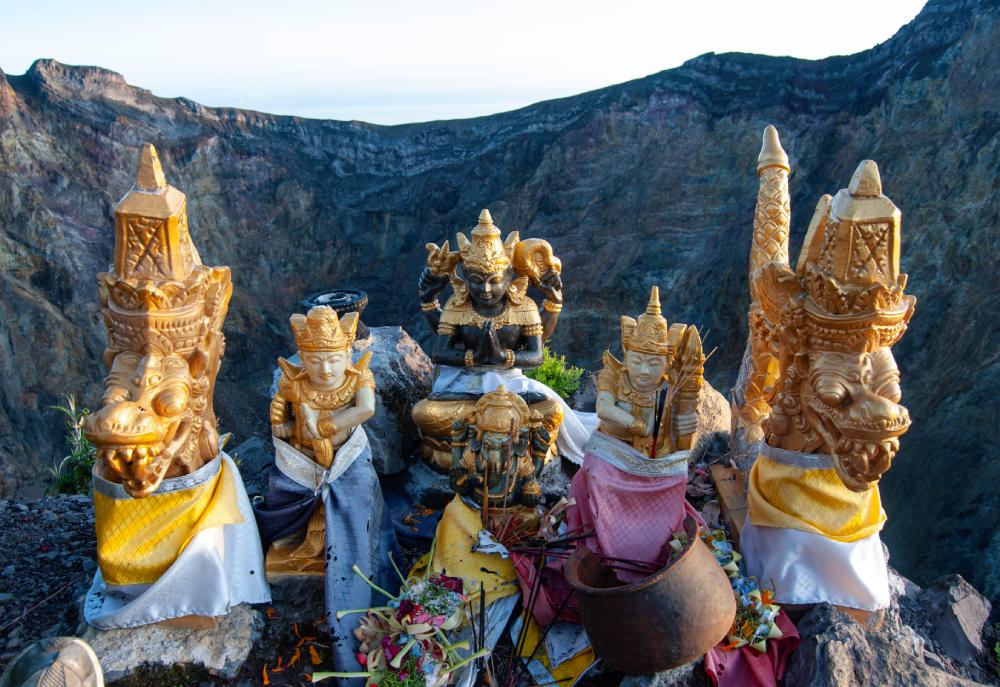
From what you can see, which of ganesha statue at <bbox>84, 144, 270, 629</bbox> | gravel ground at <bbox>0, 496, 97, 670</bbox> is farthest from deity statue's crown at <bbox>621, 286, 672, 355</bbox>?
gravel ground at <bbox>0, 496, 97, 670</bbox>

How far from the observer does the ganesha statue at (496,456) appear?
14.5 ft

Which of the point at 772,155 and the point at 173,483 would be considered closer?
the point at 173,483

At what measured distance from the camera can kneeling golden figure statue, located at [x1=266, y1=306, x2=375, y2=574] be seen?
13.9 feet

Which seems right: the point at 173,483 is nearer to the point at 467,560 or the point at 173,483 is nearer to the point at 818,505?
the point at 467,560

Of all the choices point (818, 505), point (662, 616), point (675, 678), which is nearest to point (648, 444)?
point (818, 505)

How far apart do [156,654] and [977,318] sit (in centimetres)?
1377

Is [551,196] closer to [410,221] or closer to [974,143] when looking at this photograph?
[410,221]

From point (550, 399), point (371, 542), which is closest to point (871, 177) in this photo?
point (550, 399)

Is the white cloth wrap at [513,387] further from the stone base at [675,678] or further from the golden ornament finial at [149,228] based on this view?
the golden ornament finial at [149,228]

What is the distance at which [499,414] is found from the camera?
14.6 feet

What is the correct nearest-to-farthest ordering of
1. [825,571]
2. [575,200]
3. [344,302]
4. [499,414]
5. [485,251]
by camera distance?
[825,571]
[499,414]
[485,251]
[344,302]
[575,200]

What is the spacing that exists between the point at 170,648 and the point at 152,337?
1.69 meters

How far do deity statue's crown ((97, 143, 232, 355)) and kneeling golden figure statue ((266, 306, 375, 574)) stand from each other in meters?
0.66

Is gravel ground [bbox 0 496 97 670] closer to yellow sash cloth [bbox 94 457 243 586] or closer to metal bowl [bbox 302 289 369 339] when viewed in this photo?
yellow sash cloth [bbox 94 457 243 586]
